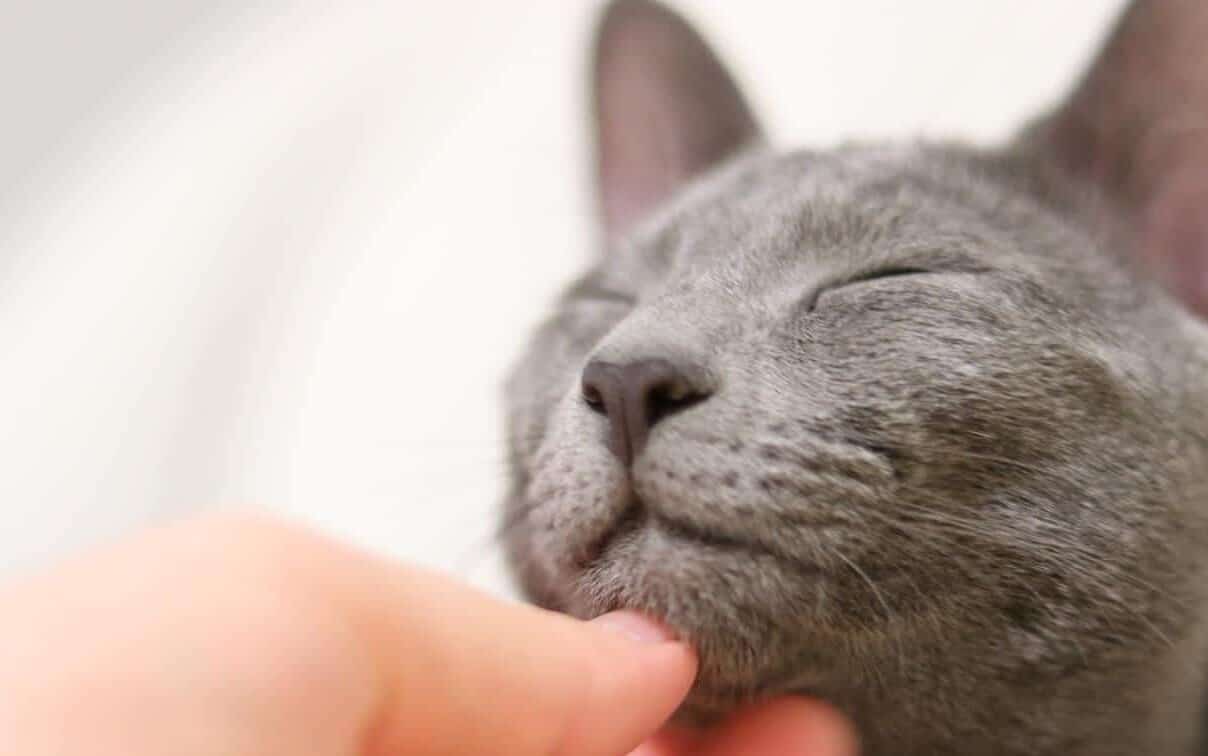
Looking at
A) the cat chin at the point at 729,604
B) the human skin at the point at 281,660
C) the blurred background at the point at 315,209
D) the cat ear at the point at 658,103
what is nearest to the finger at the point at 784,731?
the cat chin at the point at 729,604

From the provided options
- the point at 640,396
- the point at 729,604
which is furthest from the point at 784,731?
the point at 640,396

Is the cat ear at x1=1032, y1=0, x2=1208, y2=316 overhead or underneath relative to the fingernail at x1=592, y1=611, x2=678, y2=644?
overhead

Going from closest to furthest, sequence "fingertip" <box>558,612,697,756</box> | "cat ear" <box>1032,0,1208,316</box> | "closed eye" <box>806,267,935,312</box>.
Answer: "fingertip" <box>558,612,697,756</box> < "closed eye" <box>806,267,935,312</box> < "cat ear" <box>1032,0,1208,316</box>

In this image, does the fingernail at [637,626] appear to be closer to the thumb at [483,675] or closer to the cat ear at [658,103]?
the thumb at [483,675]

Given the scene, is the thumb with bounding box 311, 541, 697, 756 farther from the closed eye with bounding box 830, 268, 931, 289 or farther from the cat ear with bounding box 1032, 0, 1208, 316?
the cat ear with bounding box 1032, 0, 1208, 316

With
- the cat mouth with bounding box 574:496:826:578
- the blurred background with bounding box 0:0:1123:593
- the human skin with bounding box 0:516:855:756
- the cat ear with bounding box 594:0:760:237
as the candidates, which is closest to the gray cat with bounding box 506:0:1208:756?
the cat mouth with bounding box 574:496:826:578

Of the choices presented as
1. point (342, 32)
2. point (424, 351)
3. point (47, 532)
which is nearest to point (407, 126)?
point (342, 32)
